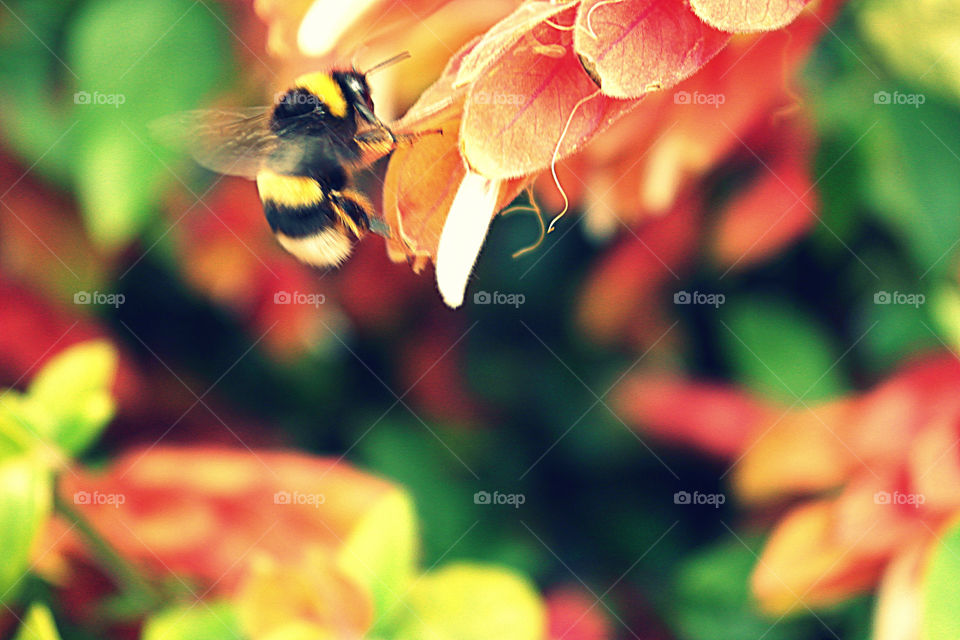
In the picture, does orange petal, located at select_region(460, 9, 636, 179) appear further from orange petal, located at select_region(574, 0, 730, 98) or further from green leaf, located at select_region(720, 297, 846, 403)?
green leaf, located at select_region(720, 297, 846, 403)

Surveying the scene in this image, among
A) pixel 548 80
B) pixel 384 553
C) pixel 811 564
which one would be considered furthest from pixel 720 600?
pixel 548 80

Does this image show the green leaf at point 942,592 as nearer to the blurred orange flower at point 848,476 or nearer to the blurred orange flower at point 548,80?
the blurred orange flower at point 848,476

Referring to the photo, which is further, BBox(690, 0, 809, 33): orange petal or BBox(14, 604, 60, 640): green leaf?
BBox(14, 604, 60, 640): green leaf

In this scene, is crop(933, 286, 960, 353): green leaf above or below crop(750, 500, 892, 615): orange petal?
above

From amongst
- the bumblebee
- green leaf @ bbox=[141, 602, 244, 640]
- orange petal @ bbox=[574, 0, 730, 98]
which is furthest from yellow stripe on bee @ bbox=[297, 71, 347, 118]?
green leaf @ bbox=[141, 602, 244, 640]

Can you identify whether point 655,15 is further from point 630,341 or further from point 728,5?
point 630,341

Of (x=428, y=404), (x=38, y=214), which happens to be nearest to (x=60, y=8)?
(x=38, y=214)
